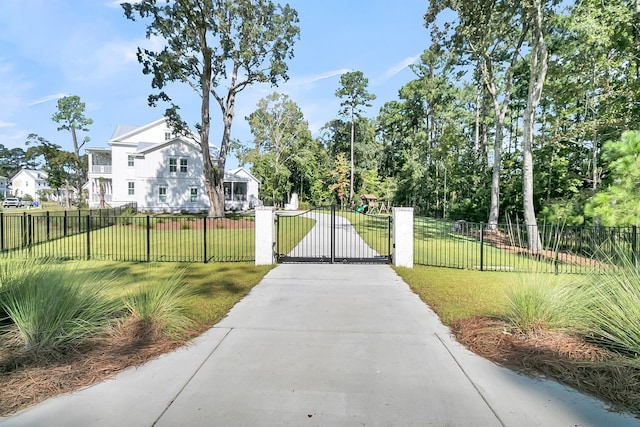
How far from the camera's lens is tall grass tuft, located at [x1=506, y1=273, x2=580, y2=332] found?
4.30 m

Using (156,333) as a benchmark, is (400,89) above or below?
above

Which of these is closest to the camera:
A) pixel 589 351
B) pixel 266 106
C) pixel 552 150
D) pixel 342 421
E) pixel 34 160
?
pixel 342 421

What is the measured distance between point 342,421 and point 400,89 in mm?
47830

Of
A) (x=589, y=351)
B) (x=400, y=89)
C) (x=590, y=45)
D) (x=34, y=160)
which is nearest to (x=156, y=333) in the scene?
(x=589, y=351)

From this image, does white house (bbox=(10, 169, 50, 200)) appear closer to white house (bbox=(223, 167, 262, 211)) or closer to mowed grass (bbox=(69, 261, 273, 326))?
white house (bbox=(223, 167, 262, 211))

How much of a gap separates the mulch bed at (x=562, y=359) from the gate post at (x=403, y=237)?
15.0 ft

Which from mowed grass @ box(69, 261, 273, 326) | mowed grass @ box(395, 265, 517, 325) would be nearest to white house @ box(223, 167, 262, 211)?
mowed grass @ box(69, 261, 273, 326)

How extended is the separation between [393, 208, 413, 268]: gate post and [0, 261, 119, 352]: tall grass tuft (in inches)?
266

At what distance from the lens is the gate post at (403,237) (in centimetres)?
916

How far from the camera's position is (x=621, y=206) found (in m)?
9.23

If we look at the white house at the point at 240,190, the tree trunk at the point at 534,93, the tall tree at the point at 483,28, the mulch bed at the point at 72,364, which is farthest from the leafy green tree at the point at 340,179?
the mulch bed at the point at 72,364

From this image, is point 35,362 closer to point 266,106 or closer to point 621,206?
point 621,206

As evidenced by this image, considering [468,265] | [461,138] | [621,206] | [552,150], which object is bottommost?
[468,265]

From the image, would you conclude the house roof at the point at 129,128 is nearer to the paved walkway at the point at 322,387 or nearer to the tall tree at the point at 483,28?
the tall tree at the point at 483,28
